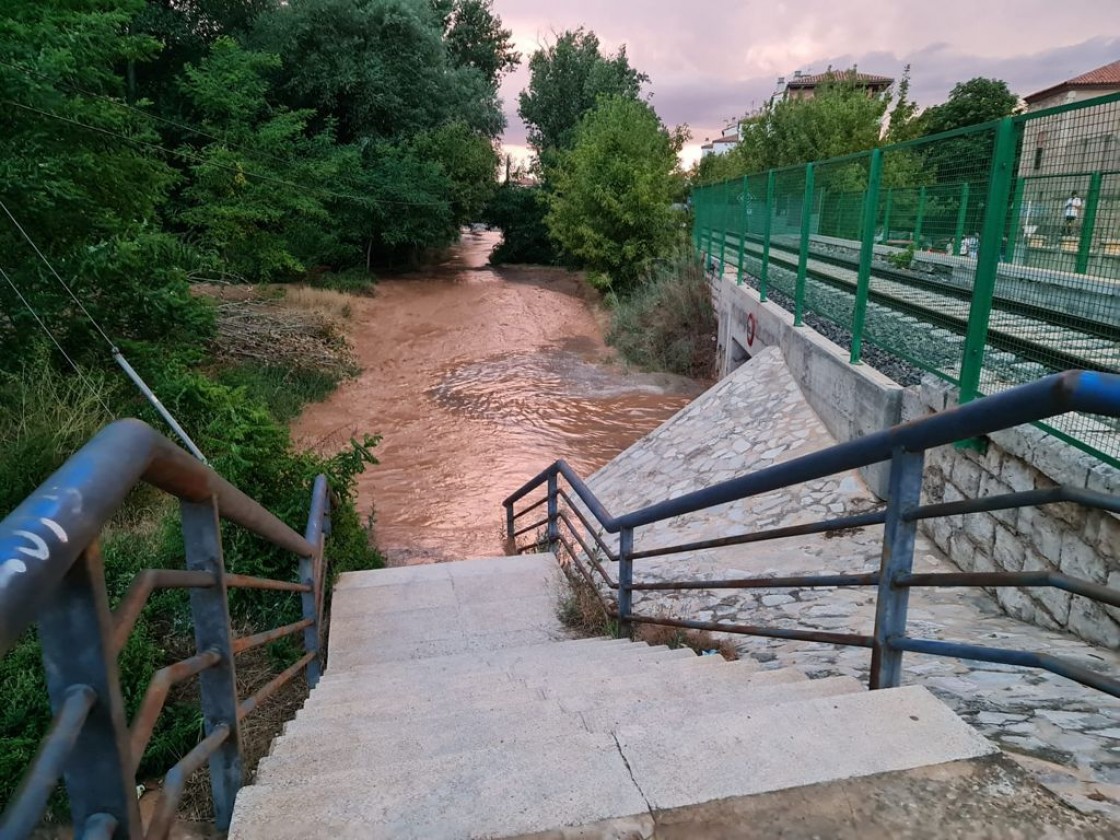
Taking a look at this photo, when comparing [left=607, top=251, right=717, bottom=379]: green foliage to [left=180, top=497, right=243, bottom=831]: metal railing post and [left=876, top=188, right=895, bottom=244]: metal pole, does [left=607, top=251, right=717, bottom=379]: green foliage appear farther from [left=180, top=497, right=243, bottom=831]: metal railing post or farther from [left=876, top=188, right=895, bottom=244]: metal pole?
[left=180, top=497, right=243, bottom=831]: metal railing post

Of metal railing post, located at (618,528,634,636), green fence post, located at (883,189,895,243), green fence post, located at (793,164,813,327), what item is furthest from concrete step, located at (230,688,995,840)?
green fence post, located at (793,164,813,327)

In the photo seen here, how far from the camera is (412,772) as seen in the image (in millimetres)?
1707

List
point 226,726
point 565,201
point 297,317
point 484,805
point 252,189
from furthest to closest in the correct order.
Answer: point 565,201
point 252,189
point 297,317
point 226,726
point 484,805

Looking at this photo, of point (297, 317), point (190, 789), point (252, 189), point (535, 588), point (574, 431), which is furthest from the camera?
point (252, 189)

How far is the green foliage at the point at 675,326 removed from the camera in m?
17.8

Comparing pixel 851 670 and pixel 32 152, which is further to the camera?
pixel 32 152

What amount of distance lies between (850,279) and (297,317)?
12.9 metres

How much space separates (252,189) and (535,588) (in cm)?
1766

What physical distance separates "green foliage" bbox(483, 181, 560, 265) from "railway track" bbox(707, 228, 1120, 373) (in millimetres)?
29690

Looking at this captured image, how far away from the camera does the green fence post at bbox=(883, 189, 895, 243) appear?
760cm

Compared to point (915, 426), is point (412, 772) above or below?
below

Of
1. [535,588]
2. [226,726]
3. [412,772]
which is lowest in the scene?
[535,588]

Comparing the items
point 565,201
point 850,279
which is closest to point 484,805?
point 850,279

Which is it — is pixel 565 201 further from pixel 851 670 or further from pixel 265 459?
pixel 851 670
